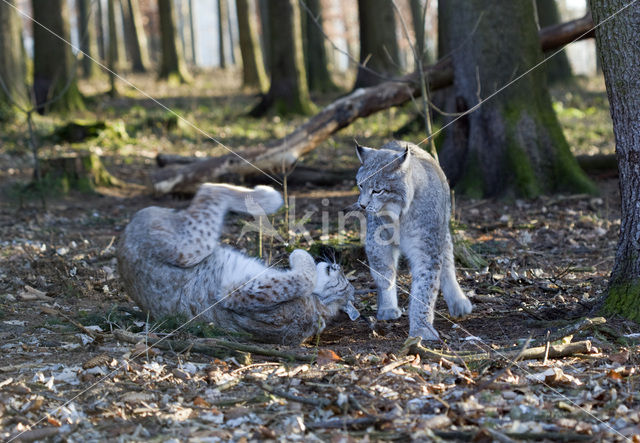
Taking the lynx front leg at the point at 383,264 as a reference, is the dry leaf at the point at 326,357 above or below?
below

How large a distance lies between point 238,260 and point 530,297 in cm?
284

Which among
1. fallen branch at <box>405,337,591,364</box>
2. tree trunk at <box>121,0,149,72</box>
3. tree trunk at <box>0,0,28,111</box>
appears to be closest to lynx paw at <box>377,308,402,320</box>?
fallen branch at <box>405,337,591,364</box>

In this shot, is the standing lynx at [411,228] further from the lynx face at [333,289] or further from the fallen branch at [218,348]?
the fallen branch at [218,348]

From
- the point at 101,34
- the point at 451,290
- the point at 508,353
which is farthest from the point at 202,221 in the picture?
the point at 101,34

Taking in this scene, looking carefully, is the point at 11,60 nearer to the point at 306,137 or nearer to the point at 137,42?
the point at 306,137

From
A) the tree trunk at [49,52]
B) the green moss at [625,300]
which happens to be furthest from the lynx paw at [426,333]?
the tree trunk at [49,52]

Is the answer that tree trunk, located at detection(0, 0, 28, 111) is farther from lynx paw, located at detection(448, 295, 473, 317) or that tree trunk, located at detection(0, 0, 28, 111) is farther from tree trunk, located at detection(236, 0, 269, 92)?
lynx paw, located at detection(448, 295, 473, 317)

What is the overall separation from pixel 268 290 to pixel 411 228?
4.43 ft

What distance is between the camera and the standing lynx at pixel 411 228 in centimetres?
598

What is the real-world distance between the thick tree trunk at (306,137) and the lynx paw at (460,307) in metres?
4.82

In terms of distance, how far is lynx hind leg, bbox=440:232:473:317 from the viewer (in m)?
6.48

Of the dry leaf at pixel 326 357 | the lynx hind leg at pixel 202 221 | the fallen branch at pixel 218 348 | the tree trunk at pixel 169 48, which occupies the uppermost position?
the tree trunk at pixel 169 48

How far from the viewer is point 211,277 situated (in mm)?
5793

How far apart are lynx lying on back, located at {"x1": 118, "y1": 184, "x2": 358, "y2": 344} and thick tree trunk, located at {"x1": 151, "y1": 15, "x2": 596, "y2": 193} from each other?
488 centimetres
